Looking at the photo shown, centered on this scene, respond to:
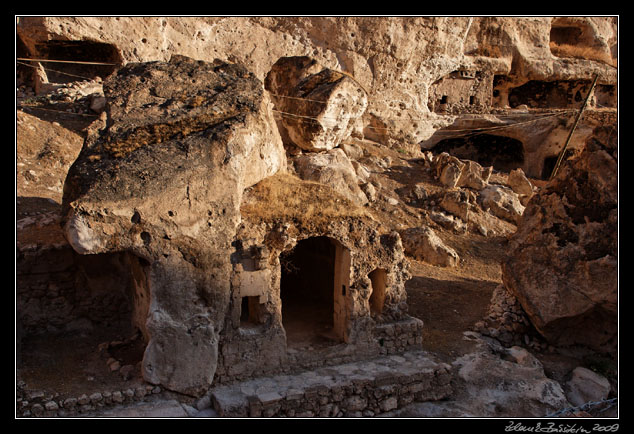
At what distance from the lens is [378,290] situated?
28.2 ft

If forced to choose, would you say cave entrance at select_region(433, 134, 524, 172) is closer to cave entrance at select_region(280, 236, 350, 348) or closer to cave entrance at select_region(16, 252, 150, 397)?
cave entrance at select_region(280, 236, 350, 348)

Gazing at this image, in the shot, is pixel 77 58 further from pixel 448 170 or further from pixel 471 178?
pixel 471 178

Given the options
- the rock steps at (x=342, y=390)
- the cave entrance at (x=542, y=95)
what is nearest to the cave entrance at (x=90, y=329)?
the rock steps at (x=342, y=390)

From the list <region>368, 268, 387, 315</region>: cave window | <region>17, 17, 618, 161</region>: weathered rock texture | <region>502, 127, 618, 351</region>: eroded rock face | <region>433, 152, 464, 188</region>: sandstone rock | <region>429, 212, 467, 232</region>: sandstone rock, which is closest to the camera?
<region>368, 268, 387, 315</region>: cave window

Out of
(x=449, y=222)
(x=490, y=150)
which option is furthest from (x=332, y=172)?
(x=490, y=150)

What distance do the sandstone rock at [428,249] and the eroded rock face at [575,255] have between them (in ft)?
10.3

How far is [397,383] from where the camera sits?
772 centimetres

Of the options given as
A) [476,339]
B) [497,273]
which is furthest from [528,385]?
[497,273]

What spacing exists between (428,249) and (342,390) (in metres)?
6.22

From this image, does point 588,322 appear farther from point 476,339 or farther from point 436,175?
point 436,175

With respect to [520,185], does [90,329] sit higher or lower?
lower

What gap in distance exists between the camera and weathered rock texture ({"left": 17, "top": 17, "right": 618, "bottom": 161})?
1623 centimetres

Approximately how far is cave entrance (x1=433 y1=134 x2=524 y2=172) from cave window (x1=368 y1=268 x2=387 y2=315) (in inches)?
570

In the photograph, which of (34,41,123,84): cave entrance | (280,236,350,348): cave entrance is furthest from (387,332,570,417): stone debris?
(34,41,123,84): cave entrance
